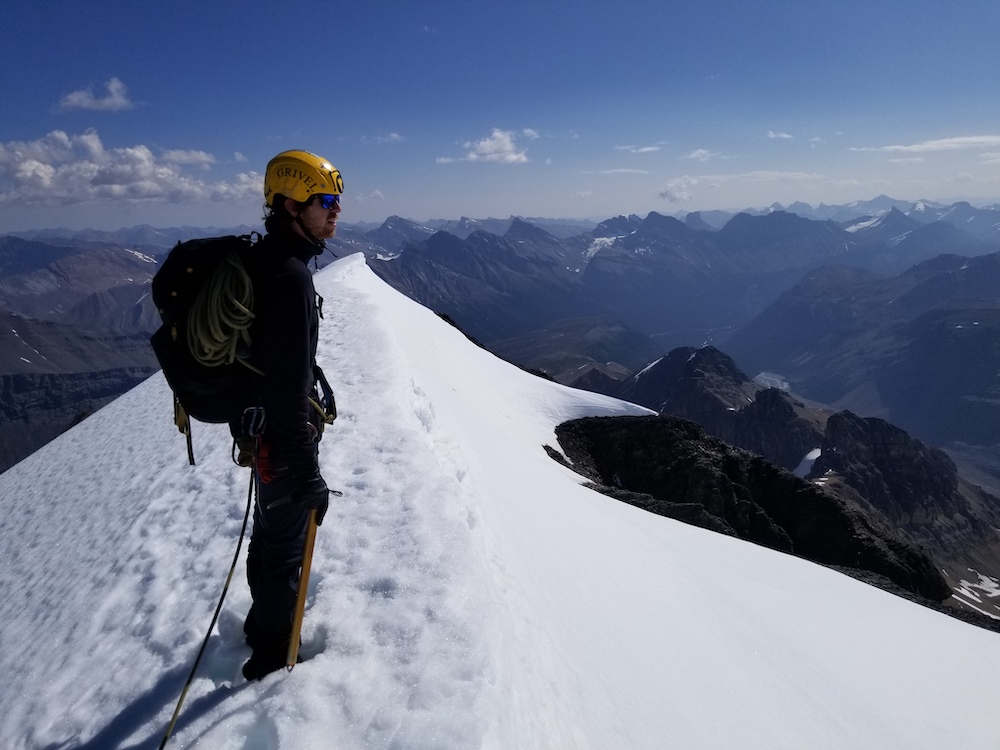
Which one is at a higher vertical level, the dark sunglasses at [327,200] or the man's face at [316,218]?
the dark sunglasses at [327,200]

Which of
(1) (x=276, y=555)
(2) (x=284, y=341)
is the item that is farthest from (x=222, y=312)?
(1) (x=276, y=555)

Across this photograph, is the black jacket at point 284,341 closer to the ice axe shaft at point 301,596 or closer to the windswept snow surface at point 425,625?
the ice axe shaft at point 301,596

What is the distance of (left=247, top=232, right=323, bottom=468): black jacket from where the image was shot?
4.15 m

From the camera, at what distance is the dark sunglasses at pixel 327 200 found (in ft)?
Result: 15.1

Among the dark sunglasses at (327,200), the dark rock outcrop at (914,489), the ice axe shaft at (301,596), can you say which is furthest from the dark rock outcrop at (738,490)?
the dark rock outcrop at (914,489)

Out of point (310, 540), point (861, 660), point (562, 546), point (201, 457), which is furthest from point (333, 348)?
point (861, 660)

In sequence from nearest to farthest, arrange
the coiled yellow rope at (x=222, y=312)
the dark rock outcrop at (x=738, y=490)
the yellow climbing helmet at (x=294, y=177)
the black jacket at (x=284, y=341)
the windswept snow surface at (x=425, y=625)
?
the coiled yellow rope at (x=222, y=312) → the black jacket at (x=284, y=341) → the yellow climbing helmet at (x=294, y=177) → the windswept snow surface at (x=425, y=625) → the dark rock outcrop at (x=738, y=490)

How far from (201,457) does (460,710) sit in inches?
317

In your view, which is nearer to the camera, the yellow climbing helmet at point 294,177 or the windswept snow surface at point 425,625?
the yellow climbing helmet at point 294,177

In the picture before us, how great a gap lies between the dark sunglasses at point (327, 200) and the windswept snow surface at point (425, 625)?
3950mm

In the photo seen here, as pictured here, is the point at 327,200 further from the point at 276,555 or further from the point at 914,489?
the point at 914,489

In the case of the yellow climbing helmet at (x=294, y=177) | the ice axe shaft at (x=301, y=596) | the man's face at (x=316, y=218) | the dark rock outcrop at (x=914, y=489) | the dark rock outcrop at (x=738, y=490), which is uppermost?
the yellow climbing helmet at (x=294, y=177)

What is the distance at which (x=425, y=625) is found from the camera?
5.40 meters

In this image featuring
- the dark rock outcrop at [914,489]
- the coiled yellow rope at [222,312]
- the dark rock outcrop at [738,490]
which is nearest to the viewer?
the coiled yellow rope at [222,312]
